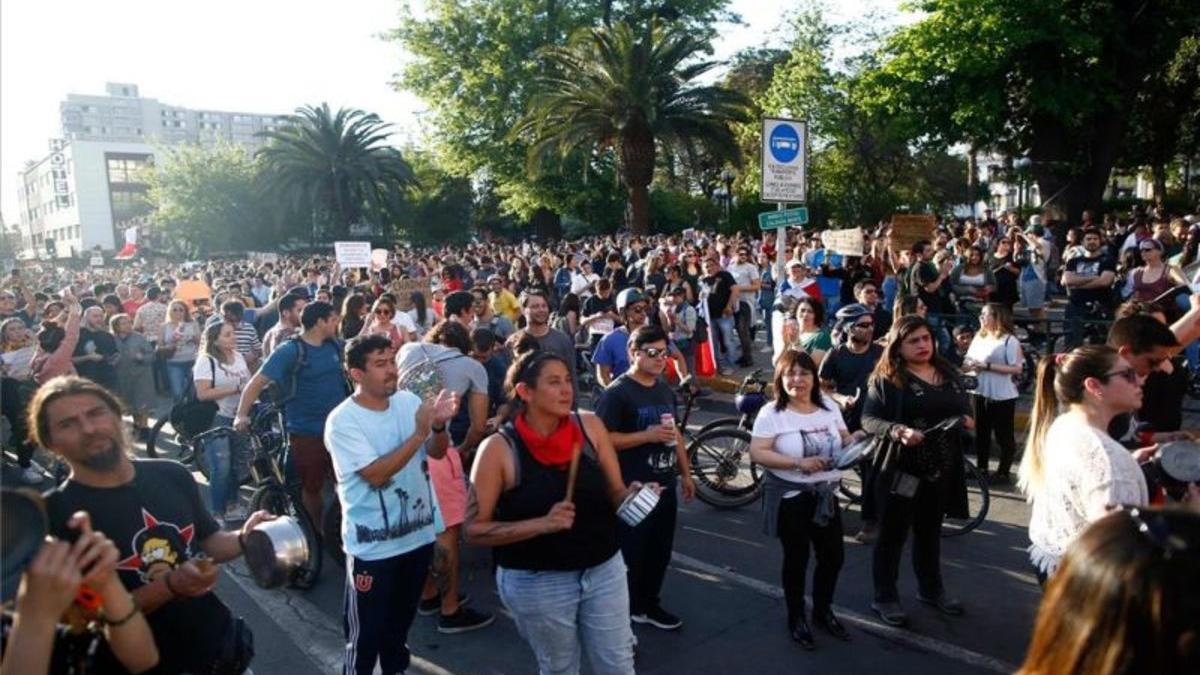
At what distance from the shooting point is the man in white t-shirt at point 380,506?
3701 millimetres

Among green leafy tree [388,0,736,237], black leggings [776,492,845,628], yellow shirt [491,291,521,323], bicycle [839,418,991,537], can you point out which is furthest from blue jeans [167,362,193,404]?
green leafy tree [388,0,736,237]

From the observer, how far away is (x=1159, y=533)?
4.63ft

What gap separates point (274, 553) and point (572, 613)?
1.20 m

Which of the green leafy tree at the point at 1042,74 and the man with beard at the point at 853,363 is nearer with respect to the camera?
the man with beard at the point at 853,363

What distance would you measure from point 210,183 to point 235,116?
4424 inches

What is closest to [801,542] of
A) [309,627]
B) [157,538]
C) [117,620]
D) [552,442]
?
[552,442]

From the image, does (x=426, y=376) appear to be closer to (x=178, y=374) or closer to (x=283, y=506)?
(x=283, y=506)

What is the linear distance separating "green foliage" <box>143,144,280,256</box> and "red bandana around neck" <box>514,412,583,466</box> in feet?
176

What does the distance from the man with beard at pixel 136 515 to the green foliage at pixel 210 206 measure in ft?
176

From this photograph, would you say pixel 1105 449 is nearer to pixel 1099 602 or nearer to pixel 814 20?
pixel 1099 602

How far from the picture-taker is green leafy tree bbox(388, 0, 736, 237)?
119ft

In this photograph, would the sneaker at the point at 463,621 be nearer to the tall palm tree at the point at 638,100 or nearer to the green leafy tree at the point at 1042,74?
the tall palm tree at the point at 638,100

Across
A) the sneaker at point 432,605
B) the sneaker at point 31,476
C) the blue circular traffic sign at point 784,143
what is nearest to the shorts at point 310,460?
the sneaker at point 432,605

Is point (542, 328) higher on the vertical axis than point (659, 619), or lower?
higher
